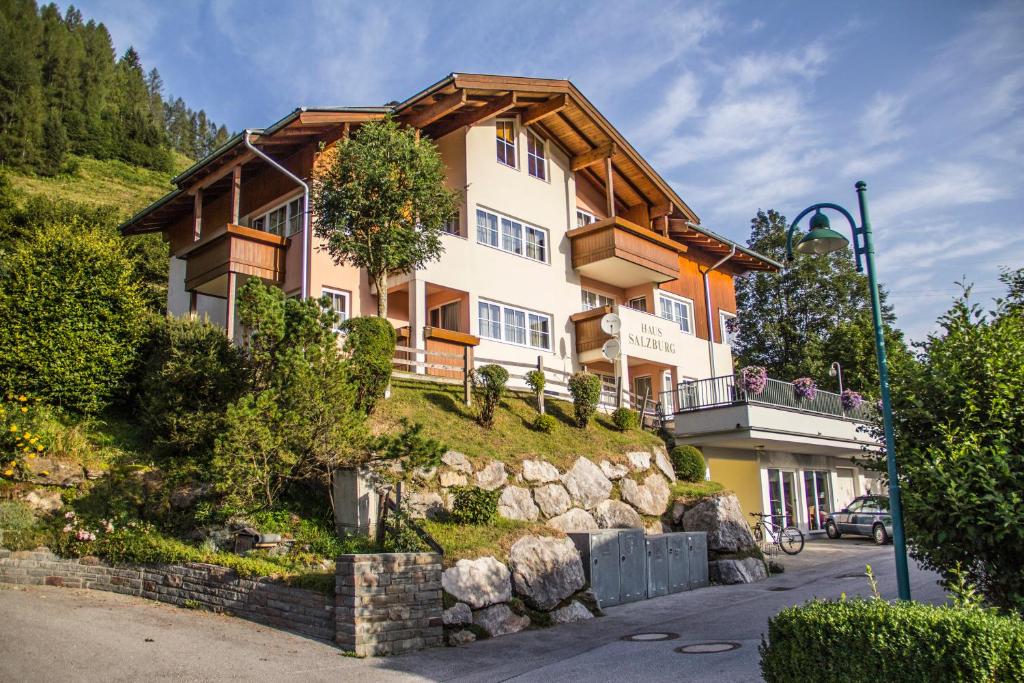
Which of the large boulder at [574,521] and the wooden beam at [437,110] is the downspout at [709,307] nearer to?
the wooden beam at [437,110]

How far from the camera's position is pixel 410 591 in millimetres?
11430

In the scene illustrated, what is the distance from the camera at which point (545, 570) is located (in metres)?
13.9

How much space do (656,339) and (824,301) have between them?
72.2 feet

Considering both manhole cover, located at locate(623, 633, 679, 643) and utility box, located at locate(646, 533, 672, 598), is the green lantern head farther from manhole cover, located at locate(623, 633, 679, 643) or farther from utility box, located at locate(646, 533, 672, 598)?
utility box, located at locate(646, 533, 672, 598)

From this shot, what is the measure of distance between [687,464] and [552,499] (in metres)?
6.21

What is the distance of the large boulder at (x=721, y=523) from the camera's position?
62.2 ft

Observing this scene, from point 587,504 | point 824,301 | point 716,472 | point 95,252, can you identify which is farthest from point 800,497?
point 95,252

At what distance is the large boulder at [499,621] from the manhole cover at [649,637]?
177cm

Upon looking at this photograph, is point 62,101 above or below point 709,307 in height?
above

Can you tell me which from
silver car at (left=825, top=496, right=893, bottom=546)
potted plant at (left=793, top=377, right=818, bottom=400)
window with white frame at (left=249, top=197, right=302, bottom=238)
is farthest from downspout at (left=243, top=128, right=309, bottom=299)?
silver car at (left=825, top=496, right=893, bottom=546)

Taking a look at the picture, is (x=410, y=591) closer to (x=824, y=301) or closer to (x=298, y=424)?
(x=298, y=424)

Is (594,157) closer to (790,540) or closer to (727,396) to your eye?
(727,396)

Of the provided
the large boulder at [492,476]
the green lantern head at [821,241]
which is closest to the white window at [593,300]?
the large boulder at [492,476]

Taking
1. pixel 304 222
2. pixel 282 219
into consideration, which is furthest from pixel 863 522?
pixel 282 219
